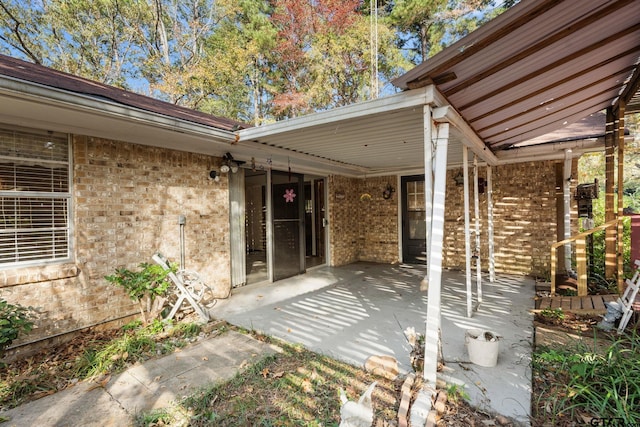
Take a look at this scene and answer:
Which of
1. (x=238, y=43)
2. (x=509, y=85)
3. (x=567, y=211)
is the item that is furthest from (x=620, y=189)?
(x=238, y=43)

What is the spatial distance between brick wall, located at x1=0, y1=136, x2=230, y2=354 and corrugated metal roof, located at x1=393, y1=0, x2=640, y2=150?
3.33 m

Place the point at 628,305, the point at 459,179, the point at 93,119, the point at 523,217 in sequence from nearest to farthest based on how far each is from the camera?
the point at 93,119
the point at 628,305
the point at 523,217
the point at 459,179

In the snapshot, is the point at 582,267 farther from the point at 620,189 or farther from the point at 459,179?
the point at 459,179

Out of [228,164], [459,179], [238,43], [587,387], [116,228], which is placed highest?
[238,43]

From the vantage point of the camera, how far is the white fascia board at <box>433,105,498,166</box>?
2.51m

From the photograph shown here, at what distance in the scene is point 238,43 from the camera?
1170 cm

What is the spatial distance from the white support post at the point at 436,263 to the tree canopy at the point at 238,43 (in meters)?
8.92

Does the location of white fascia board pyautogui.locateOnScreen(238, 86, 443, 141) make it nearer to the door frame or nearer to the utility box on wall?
the utility box on wall

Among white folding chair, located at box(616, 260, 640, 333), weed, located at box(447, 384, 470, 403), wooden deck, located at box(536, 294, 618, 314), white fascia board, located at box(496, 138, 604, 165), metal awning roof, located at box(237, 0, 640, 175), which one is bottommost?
weed, located at box(447, 384, 470, 403)

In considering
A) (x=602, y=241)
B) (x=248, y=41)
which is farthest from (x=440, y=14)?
(x=602, y=241)

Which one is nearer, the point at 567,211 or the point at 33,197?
the point at 33,197

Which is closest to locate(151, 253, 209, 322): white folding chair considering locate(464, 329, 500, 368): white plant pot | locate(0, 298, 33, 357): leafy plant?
locate(0, 298, 33, 357): leafy plant

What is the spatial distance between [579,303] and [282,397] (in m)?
4.02

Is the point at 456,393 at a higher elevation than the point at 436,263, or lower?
lower
